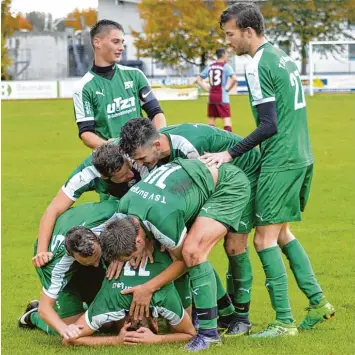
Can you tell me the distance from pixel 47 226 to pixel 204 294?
1380 mm

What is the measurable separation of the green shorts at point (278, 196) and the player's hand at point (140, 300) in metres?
1.00

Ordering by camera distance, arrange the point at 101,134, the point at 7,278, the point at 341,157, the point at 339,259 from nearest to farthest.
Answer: the point at 101,134 < the point at 7,278 < the point at 339,259 < the point at 341,157

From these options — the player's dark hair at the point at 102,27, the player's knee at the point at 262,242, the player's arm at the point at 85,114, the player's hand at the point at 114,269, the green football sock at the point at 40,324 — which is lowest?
the green football sock at the point at 40,324

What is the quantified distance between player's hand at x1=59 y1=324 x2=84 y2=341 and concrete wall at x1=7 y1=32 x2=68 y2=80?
58597mm

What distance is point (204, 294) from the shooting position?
20.2 ft

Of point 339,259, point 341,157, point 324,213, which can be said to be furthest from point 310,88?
point 339,259

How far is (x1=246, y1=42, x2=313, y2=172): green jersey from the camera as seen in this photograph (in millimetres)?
6527

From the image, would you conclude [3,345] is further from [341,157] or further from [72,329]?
[341,157]

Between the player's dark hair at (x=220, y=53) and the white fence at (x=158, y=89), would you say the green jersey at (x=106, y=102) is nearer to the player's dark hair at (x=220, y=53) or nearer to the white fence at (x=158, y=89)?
the player's dark hair at (x=220, y=53)

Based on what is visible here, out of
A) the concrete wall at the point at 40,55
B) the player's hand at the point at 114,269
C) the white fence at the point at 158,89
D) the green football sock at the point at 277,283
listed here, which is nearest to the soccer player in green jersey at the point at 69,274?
the player's hand at the point at 114,269

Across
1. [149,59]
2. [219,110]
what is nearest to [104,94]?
[219,110]

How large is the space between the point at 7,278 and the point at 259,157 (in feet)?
11.1

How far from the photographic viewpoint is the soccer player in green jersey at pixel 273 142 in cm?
651

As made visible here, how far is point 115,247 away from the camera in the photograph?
595 cm
